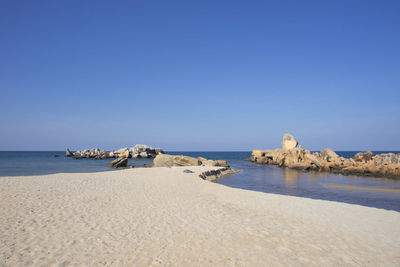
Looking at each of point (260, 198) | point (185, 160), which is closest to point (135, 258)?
point (260, 198)

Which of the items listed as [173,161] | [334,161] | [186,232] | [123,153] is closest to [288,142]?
[334,161]

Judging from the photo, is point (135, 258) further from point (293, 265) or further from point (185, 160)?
point (185, 160)

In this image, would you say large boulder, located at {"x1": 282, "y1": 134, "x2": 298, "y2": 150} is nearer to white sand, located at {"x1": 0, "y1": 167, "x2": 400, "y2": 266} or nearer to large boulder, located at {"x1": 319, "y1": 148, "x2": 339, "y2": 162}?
large boulder, located at {"x1": 319, "y1": 148, "x2": 339, "y2": 162}

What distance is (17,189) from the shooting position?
13.4 m

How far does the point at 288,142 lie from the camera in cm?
6431

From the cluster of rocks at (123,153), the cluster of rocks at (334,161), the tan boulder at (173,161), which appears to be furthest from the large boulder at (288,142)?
the cluster of rocks at (123,153)

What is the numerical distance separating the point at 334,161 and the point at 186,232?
40.7 meters

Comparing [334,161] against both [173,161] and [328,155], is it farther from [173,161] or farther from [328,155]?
[173,161]

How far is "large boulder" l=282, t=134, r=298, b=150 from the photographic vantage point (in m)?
63.3

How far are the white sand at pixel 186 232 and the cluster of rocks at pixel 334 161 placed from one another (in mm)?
26003

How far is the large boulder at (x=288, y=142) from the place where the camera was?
63.3 m

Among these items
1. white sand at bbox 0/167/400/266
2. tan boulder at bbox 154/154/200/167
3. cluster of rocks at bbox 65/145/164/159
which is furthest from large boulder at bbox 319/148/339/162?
cluster of rocks at bbox 65/145/164/159

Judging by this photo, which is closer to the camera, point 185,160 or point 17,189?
point 17,189

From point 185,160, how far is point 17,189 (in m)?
27.2
